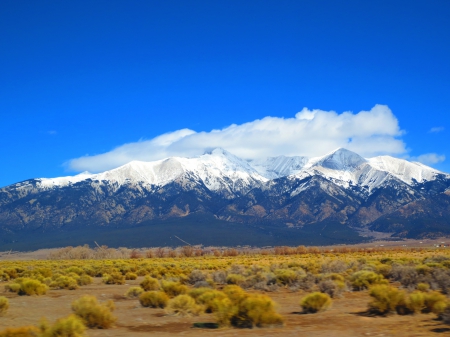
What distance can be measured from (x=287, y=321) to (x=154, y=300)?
647cm

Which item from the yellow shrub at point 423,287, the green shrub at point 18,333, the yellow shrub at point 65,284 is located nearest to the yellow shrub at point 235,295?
the green shrub at point 18,333

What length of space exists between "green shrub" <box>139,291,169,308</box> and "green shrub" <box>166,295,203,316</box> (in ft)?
5.26

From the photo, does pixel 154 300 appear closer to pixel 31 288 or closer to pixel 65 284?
pixel 31 288

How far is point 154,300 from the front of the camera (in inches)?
799

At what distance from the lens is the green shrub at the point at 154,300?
20.2 m

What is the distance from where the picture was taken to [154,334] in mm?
15039

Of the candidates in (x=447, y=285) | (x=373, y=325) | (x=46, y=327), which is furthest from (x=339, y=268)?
(x=46, y=327)

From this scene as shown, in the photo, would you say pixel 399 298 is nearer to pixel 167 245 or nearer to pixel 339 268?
pixel 339 268

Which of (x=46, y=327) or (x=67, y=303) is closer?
(x=46, y=327)

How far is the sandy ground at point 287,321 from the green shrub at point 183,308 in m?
0.29

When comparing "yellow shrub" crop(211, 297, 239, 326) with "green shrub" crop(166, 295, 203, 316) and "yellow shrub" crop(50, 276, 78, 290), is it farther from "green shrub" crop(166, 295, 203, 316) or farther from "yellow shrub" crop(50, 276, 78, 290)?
"yellow shrub" crop(50, 276, 78, 290)

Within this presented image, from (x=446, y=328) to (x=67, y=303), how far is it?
1694 centimetres

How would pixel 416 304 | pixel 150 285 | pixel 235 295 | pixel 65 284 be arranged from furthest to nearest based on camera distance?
pixel 65 284 < pixel 150 285 < pixel 235 295 < pixel 416 304

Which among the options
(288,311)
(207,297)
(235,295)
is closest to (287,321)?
(235,295)
